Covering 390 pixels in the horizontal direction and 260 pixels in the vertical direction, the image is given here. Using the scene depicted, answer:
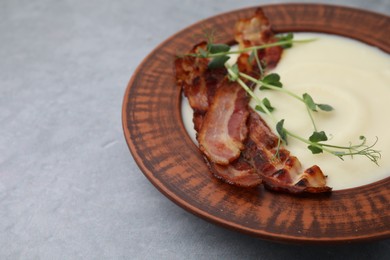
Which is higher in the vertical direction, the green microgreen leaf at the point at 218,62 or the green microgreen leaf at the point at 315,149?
the green microgreen leaf at the point at 218,62

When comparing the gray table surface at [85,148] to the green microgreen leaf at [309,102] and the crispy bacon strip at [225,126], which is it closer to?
the crispy bacon strip at [225,126]

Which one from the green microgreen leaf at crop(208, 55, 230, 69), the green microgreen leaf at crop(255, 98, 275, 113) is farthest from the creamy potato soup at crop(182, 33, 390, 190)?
the green microgreen leaf at crop(208, 55, 230, 69)

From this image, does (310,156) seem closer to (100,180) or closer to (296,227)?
(296,227)

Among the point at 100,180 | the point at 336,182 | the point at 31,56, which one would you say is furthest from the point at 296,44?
the point at 31,56

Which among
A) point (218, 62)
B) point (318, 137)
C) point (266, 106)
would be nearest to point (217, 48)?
point (218, 62)

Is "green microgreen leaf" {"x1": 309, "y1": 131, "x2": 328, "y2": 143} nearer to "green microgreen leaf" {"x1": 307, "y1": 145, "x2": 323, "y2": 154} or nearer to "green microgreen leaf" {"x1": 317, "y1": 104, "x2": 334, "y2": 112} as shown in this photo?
"green microgreen leaf" {"x1": 307, "y1": 145, "x2": 323, "y2": 154}

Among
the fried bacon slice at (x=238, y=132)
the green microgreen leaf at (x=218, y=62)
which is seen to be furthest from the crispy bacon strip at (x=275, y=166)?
the green microgreen leaf at (x=218, y=62)

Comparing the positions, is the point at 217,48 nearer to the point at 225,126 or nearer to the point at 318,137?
the point at 225,126
